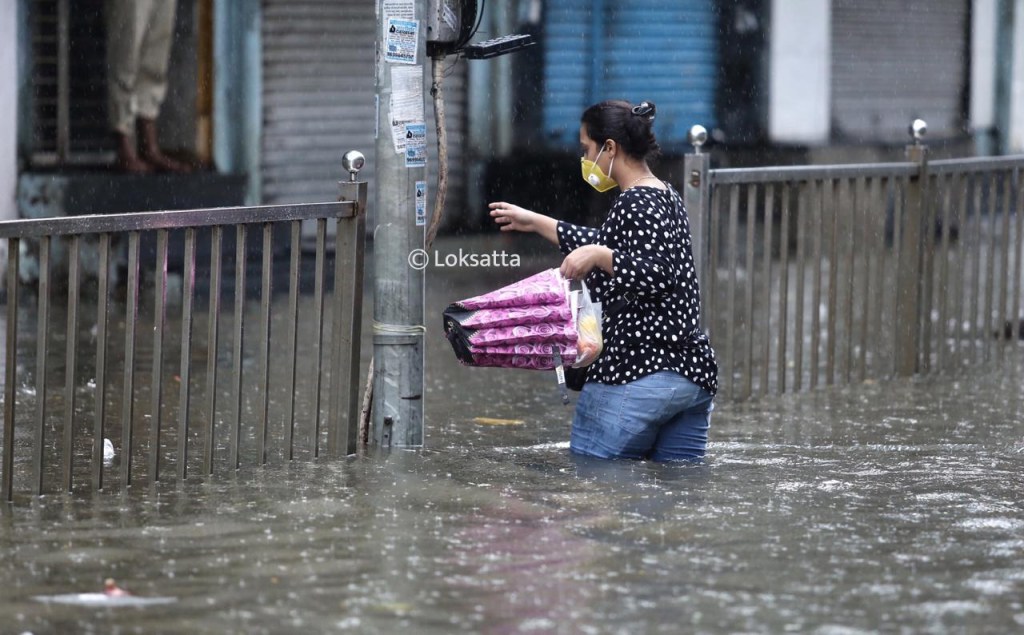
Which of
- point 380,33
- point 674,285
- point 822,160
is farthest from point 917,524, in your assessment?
point 822,160

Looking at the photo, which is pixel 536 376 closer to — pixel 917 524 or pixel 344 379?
→ pixel 344 379

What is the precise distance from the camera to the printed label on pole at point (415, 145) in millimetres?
6535

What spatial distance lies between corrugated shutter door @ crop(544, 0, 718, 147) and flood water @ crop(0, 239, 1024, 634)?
9.83 metres

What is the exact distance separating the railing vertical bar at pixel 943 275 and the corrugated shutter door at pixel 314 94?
19.2 ft

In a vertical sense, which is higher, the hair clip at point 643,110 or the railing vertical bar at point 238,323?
the hair clip at point 643,110

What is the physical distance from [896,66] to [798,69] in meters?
2.69

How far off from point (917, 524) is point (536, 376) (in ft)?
14.2

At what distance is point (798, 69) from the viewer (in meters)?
17.7

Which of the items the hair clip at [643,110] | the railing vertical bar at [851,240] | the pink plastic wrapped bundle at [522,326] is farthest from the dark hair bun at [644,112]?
the railing vertical bar at [851,240]

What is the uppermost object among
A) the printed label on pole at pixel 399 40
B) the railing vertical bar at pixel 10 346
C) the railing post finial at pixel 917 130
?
the printed label on pole at pixel 399 40

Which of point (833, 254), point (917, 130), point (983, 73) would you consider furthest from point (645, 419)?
point (983, 73)

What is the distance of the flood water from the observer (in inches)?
171

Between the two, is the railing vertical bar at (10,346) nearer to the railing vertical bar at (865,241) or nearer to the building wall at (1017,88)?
the railing vertical bar at (865,241)

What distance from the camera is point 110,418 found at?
25.3ft
